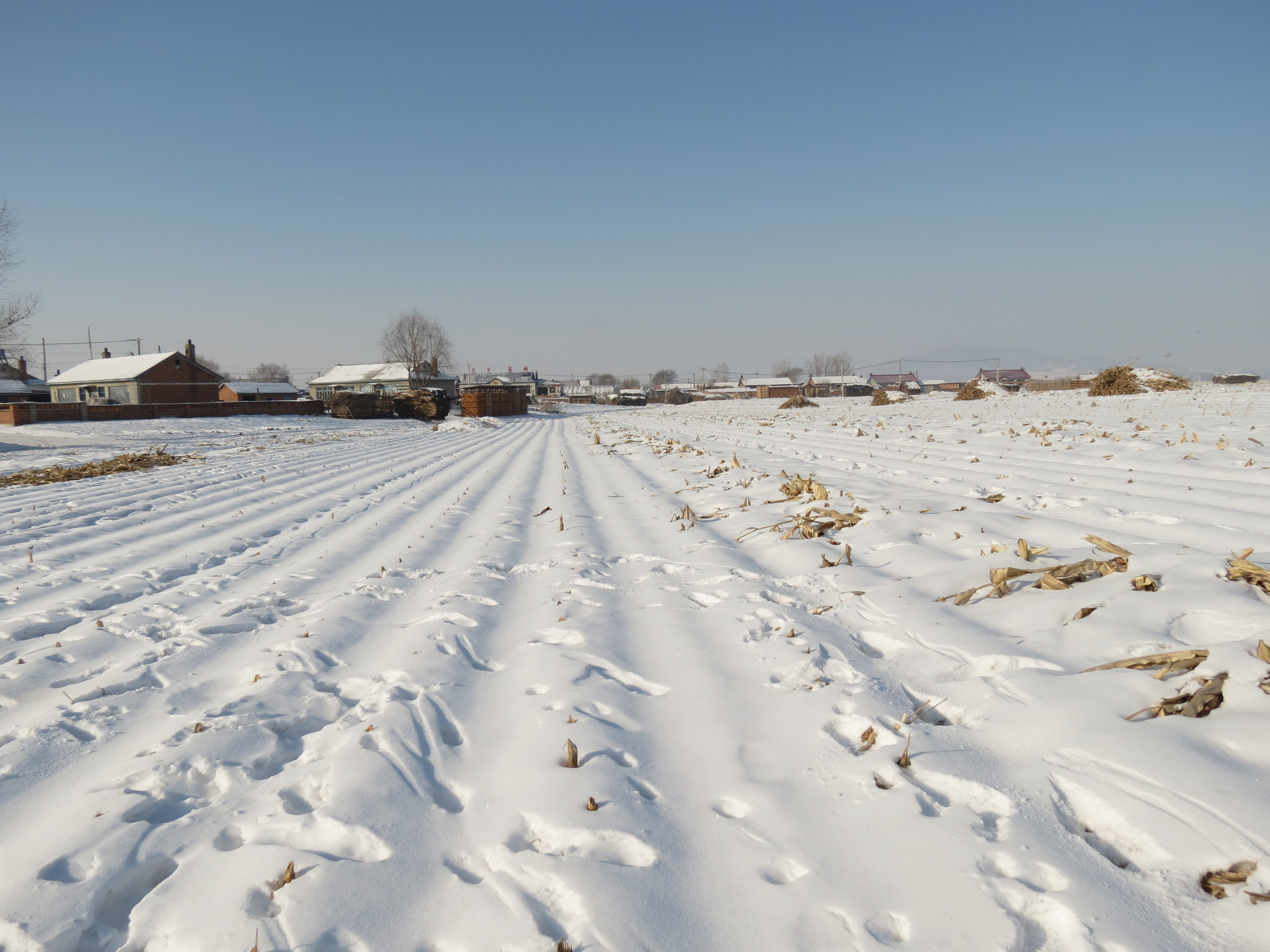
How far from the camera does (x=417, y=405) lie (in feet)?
94.3

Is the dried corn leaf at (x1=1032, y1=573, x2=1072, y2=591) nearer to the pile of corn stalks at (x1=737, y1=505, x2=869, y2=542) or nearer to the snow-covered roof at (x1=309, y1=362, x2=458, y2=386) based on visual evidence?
the pile of corn stalks at (x1=737, y1=505, x2=869, y2=542)

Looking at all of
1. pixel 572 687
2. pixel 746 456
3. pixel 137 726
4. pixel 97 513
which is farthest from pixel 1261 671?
pixel 97 513

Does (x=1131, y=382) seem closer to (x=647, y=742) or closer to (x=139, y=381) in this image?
(x=647, y=742)

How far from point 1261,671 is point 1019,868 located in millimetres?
949

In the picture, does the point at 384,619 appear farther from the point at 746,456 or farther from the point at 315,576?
the point at 746,456

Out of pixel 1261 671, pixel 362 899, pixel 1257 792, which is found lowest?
pixel 362 899

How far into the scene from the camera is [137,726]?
6.09 feet

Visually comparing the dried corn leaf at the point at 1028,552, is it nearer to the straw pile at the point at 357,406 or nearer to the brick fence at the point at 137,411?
the brick fence at the point at 137,411

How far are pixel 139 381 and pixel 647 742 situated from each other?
4709cm

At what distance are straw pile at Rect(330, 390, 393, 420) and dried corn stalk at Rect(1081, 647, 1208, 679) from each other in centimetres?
2817

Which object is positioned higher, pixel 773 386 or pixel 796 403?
pixel 773 386

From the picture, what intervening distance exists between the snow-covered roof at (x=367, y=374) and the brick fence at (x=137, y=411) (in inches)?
1210

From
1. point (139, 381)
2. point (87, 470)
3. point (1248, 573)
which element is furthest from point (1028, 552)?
point (139, 381)

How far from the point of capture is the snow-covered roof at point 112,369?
125 feet
